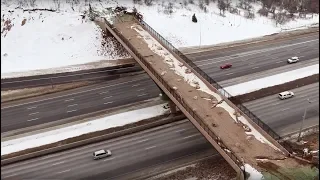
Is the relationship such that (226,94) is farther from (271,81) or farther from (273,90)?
(271,81)

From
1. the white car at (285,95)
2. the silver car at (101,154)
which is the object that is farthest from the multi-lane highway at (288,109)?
the silver car at (101,154)

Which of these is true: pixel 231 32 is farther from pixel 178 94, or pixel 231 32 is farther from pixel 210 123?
pixel 210 123

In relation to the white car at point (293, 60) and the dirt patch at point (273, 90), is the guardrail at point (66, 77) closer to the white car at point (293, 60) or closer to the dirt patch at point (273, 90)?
the dirt patch at point (273, 90)

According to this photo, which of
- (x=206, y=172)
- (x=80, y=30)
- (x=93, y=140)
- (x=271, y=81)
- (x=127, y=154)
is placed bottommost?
(x=206, y=172)

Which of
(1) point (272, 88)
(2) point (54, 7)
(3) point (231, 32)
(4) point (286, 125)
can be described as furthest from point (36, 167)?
(3) point (231, 32)

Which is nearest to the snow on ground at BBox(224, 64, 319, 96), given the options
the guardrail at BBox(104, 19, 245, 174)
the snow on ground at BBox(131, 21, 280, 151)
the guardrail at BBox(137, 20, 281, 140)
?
the guardrail at BBox(137, 20, 281, 140)

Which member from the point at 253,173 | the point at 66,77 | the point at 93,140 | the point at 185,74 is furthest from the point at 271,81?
the point at 66,77
